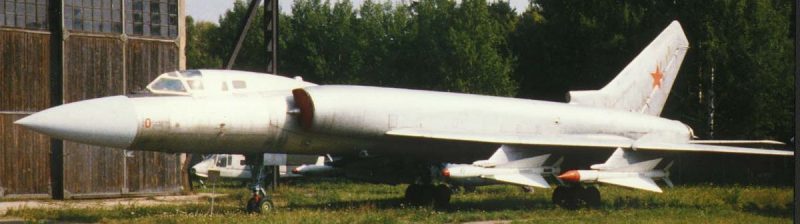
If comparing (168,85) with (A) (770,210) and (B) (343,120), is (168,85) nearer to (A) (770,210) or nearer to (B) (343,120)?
(B) (343,120)

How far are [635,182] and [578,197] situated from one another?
147 centimetres

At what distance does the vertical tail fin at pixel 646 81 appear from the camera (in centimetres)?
2208

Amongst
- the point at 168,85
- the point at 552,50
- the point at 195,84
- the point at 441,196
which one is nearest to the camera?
→ the point at 168,85

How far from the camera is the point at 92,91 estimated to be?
79.6 feet

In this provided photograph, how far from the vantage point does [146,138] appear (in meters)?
15.5

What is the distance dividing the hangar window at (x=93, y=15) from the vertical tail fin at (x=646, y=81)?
12262 mm

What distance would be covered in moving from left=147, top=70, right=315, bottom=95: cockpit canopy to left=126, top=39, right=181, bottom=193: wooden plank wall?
864cm

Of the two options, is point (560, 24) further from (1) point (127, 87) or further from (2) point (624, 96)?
(1) point (127, 87)

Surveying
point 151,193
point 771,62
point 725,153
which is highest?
point 771,62

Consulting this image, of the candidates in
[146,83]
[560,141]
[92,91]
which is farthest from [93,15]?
[560,141]

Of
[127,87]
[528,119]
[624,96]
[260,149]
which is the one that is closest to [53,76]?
[127,87]

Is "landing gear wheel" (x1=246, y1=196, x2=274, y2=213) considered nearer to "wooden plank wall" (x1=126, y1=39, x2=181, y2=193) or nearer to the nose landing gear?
the nose landing gear

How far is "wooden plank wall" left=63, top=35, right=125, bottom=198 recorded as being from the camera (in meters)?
24.0

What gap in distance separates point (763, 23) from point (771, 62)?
5.03 ft
